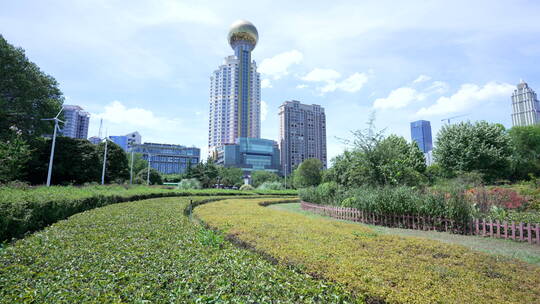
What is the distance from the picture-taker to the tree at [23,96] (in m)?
23.4

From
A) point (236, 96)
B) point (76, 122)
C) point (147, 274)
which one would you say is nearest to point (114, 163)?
point (76, 122)

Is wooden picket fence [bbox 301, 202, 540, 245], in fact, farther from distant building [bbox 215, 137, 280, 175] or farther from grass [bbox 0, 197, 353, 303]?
→ distant building [bbox 215, 137, 280, 175]

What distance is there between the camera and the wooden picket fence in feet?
25.5

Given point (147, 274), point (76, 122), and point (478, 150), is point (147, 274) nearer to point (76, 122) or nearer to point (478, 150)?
point (478, 150)

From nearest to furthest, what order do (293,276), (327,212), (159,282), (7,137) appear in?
(159,282) → (293,276) → (327,212) → (7,137)

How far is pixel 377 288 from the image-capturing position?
3.04 meters

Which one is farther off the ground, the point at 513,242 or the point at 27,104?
the point at 27,104

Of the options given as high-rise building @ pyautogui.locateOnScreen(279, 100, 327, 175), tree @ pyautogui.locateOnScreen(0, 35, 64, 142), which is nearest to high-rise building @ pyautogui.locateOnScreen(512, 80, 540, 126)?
high-rise building @ pyautogui.locateOnScreen(279, 100, 327, 175)

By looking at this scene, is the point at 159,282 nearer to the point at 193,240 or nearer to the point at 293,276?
the point at 293,276

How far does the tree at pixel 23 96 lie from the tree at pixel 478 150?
4072 centimetres

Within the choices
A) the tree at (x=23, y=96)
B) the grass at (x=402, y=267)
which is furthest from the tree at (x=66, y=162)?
the grass at (x=402, y=267)

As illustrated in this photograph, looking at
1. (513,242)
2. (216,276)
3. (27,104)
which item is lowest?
(513,242)

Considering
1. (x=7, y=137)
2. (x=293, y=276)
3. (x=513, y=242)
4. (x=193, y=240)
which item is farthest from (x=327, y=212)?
(x=7, y=137)

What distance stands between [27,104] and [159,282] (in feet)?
103
